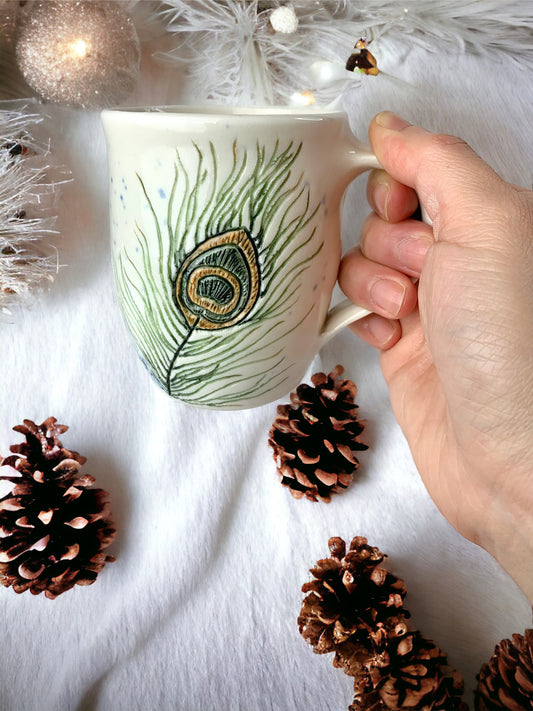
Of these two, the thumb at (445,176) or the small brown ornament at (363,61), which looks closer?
the thumb at (445,176)

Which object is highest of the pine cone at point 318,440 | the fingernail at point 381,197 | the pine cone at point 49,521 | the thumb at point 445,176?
the thumb at point 445,176

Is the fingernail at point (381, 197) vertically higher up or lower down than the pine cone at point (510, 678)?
higher up

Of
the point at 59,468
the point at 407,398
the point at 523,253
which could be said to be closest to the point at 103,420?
the point at 59,468

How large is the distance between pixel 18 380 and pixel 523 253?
1.93 ft

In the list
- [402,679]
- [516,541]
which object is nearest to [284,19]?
[516,541]

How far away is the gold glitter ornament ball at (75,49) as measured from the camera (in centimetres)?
55

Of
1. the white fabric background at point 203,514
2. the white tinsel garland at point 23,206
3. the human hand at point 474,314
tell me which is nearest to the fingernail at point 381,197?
the human hand at point 474,314

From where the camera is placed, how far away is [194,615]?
71cm

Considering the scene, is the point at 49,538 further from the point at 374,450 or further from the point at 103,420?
the point at 374,450

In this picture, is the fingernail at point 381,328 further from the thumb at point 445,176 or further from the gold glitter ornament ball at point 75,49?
the gold glitter ornament ball at point 75,49

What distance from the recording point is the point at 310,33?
0.63m

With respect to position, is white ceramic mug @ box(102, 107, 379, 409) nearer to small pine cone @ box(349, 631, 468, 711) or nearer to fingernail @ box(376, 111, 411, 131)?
fingernail @ box(376, 111, 411, 131)

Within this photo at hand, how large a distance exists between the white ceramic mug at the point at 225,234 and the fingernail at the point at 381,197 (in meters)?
0.06

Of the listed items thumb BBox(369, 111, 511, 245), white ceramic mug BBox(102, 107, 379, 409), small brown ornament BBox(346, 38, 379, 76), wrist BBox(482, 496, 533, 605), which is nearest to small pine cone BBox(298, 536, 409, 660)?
wrist BBox(482, 496, 533, 605)
